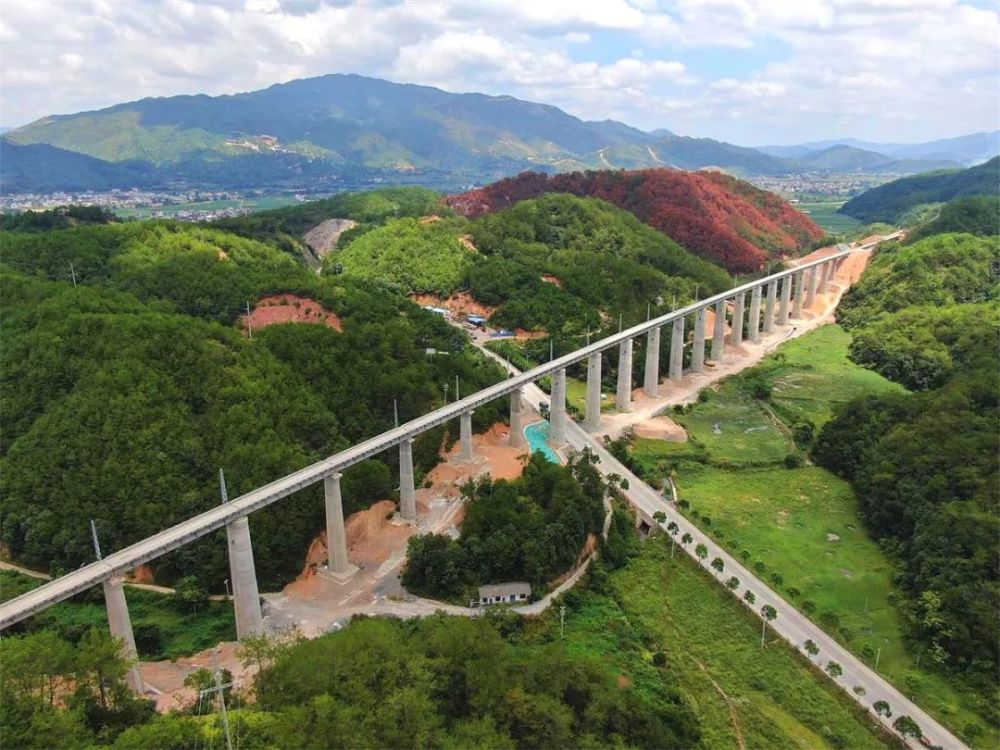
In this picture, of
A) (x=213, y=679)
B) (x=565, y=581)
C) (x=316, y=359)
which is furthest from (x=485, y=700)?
(x=316, y=359)

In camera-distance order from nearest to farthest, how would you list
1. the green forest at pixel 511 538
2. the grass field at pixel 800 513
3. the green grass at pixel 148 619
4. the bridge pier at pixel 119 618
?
1. the bridge pier at pixel 119 618
2. the green grass at pixel 148 619
3. the grass field at pixel 800 513
4. the green forest at pixel 511 538

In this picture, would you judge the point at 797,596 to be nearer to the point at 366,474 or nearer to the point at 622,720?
the point at 622,720

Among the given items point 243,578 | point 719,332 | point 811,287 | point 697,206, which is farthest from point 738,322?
point 243,578

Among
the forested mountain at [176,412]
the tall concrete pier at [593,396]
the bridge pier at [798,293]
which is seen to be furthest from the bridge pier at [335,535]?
the bridge pier at [798,293]

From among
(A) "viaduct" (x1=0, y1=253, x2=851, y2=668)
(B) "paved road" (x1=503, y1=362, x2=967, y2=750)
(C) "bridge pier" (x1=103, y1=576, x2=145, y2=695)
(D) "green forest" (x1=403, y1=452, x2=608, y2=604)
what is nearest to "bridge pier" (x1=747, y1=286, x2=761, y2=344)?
(A) "viaduct" (x1=0, y1=253, x2=851, y2=668)

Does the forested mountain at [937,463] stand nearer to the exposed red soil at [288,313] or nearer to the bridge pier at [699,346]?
the bridge pier at [699,346]

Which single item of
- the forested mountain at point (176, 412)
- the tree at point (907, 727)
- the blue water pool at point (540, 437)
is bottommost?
the tree at point (907, 727)
